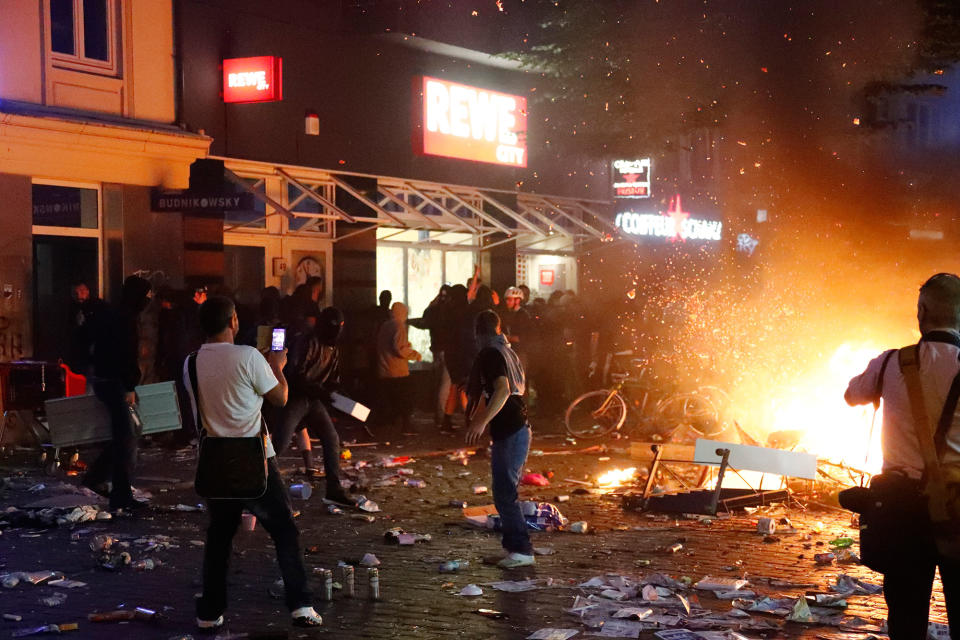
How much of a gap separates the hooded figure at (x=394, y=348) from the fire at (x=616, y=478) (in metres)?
3.81

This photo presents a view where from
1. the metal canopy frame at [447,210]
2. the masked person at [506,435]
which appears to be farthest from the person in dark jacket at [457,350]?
the masked person at [506,435]

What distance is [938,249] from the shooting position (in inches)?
1371

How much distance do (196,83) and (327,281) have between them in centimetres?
403

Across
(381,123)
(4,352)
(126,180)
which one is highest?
(381,123)

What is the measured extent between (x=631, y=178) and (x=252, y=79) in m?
12.3

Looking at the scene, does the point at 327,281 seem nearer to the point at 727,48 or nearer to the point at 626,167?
the point at 727,48

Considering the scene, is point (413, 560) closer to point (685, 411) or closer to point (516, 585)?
point (516, 585)

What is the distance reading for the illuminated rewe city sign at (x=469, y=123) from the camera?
19312 mm

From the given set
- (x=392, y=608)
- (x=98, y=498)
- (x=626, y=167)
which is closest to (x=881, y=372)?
(x=392, y=608)

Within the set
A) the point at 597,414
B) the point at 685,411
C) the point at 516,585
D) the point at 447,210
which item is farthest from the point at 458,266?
the point at 516,585

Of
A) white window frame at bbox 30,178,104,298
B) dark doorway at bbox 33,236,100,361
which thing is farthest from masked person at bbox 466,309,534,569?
white window frame at bbox 30,178,104,298

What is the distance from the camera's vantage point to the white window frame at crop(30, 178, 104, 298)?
14.1m

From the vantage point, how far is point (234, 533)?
232 inches

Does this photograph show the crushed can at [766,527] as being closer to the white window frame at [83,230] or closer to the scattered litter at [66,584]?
the scattered litter at [66,584]
